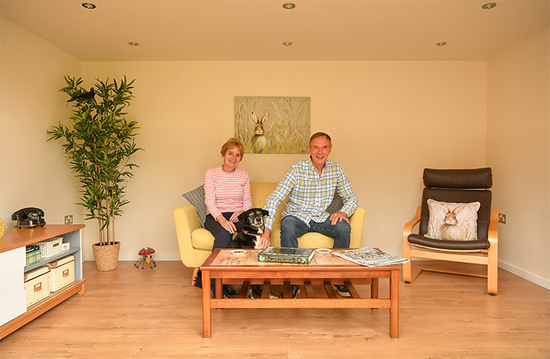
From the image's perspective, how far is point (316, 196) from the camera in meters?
3.14

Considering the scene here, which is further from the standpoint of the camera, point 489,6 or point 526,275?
point 526,275

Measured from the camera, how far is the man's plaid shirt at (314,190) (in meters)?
3.08

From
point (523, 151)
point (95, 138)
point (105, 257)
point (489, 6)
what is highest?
point (489, 6)

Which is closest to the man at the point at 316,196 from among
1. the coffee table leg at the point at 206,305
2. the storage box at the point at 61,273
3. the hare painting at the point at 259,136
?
the coffee table leg at the point at 206,305

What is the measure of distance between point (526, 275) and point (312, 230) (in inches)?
80.9

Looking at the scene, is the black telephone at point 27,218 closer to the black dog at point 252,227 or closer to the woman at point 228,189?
the woman at point 228,189

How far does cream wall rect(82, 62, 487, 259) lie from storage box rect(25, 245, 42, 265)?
66.6 inches

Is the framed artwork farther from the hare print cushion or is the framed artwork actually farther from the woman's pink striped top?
the hare print cushion

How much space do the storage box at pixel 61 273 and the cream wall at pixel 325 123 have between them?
1.38 m

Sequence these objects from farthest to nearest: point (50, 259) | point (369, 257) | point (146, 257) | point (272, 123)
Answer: point (272, 123), point (146, 257), point (50, 259), point (369, 257)

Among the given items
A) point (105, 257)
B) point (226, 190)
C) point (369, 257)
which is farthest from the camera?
point (105, 257)

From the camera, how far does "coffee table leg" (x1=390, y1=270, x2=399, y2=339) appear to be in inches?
80.6

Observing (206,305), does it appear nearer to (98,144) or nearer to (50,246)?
(50,246)

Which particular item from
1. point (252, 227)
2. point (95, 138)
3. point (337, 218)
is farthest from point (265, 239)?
point (95, 138)
